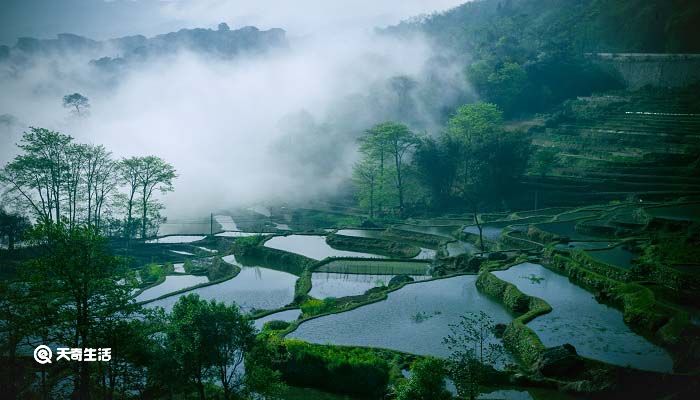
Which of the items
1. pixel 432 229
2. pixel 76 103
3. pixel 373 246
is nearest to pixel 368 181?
pixel 432 229

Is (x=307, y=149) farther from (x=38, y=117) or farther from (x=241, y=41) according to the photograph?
(x=241, y=41)

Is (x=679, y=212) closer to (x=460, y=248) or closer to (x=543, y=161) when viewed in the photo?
(x=460, y=248)

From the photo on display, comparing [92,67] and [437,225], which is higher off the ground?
[92,67]

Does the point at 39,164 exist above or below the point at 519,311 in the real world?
above

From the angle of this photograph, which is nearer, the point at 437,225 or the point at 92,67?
the point at 437,225

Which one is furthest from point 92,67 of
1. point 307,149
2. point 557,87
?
point 557,87

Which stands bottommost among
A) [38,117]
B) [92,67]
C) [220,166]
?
[220,166]

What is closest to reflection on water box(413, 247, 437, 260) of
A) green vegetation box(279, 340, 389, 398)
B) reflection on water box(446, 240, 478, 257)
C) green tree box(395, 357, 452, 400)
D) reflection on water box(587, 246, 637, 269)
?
reflection on water box(446, 240, 478, 257)
